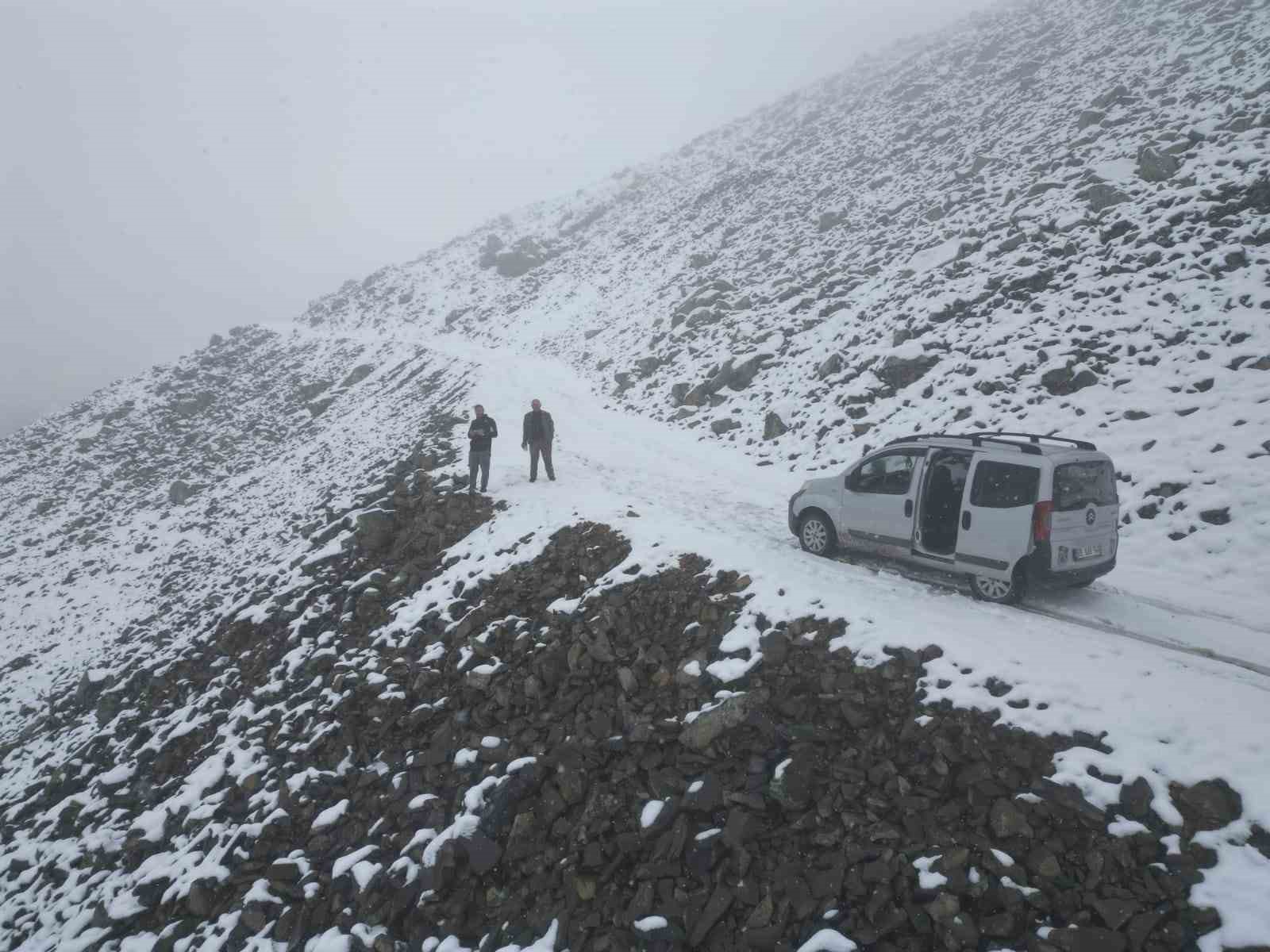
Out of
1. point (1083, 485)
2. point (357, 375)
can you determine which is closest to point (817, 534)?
point (1083, 485)

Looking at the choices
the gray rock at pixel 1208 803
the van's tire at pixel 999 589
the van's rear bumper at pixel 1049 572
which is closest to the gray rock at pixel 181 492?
the van's tire at pixel 999 589

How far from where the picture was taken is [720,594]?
7.48m

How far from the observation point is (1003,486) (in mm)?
7051

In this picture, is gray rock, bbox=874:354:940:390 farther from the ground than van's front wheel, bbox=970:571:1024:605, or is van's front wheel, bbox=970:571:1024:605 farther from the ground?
gray rock, bbox=874:354:940:390

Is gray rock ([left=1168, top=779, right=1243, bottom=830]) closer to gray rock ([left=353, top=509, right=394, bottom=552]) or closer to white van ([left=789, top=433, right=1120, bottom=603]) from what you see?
white van ([left=789, top=433, right=1120, bottom=603])

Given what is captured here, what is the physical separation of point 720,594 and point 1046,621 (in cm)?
359

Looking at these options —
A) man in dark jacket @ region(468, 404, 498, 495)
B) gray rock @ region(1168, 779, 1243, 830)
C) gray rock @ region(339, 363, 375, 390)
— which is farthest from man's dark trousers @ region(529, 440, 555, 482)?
gray rock @ region(339, 363, 375, 390)

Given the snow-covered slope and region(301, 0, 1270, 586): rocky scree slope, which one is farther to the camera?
region(301, 0, 1270, 586): rocky scree slope

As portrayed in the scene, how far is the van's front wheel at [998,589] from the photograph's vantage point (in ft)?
23.2

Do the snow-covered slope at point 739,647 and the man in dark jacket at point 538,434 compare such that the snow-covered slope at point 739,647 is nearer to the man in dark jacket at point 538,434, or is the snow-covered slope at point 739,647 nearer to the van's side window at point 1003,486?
the man in dark jacket at point 538,434

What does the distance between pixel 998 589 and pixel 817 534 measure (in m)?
2.70

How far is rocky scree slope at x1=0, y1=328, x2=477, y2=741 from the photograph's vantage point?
15508 mm

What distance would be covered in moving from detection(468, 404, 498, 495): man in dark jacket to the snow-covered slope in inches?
22.2

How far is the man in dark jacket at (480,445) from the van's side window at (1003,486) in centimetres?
Answer: 881
